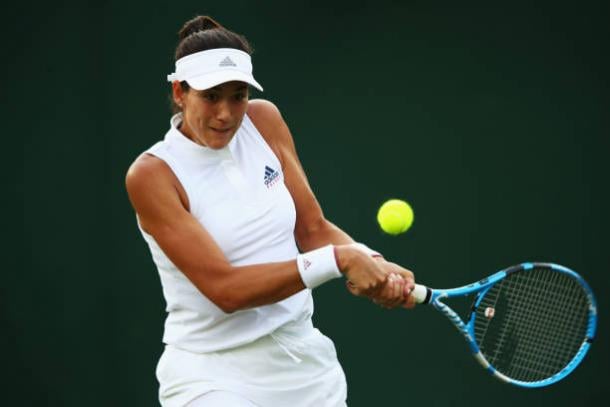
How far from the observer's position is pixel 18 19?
14.9ft

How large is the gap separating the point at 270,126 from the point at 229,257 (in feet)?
1.47

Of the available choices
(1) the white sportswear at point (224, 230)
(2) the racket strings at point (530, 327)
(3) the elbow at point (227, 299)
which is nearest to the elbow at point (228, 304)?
(3) the elbow at point (227, 299)

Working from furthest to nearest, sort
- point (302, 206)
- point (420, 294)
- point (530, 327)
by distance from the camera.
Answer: point (530, 327), point (302, 206), point (420, 294)

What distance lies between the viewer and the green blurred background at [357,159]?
4328 mm

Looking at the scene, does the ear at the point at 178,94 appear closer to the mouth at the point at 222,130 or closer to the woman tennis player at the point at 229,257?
the woman tennis player at the point at 229,257

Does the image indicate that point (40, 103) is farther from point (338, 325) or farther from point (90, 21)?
point (338, 325)

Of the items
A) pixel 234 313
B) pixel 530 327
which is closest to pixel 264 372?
pixel 234 313

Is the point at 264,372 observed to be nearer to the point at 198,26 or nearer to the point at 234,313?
the point at 234,313

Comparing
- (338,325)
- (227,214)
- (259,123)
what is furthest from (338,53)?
(227,214)

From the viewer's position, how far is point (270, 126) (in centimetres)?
291

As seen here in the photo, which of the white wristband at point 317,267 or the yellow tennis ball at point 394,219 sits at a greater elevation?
the yellow tennis ball at point 394,219

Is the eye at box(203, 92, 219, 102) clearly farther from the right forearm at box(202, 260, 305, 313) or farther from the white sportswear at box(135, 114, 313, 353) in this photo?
the right forearm at box(202, 260, 305, 313)

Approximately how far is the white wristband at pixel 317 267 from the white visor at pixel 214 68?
46 centimetres

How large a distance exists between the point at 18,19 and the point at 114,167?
0.80 meters
